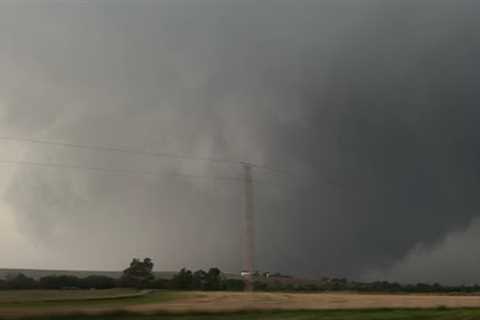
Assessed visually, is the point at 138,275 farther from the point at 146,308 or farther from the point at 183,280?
the point at 146,308

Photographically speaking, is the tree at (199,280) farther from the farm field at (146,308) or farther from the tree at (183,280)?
the farm field at (146,308)

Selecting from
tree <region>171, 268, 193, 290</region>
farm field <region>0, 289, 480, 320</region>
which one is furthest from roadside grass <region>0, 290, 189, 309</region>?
tree <region>171, 268, 193, 290</region>

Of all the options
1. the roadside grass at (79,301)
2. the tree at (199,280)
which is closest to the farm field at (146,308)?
the roadside grass at (79,301)

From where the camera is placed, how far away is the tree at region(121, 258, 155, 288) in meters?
99.3

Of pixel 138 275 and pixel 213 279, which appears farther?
pixel 213 279

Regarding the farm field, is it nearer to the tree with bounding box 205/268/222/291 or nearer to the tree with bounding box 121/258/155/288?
the tree with bounding box 121/258/155/288

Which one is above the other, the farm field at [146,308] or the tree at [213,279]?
the tree at [213,279]

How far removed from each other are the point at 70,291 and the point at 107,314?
17.1m

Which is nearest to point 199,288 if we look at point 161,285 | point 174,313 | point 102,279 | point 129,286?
point 161,285

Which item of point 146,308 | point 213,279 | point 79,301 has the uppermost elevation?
A: point 213,279

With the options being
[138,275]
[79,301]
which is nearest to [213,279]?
[138,275]

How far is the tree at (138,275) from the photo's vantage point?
99.3m

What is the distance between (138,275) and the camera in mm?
106000

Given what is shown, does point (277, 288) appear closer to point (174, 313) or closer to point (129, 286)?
point (129, 286)
